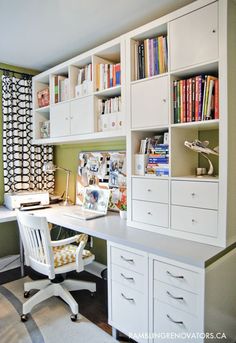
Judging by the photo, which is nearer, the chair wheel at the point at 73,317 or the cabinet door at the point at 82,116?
the chair wheel at the point at 73,317

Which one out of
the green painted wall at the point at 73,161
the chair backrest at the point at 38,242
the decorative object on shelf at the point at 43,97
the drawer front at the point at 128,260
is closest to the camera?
the drawer front at the point at 128,260

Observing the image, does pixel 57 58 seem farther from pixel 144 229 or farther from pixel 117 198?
pixel 144 229

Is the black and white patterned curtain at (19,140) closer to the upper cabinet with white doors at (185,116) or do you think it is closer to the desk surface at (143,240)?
the desk surface at (143,240)

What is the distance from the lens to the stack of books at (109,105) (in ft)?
7.38

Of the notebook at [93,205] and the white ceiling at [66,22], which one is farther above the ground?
the white ceiling at [66,22]

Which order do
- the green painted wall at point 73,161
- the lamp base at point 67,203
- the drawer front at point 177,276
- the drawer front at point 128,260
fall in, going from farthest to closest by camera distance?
the lamp base at point 67,203
the green painted wall at point 73,161
the drawer front at point 128,260
the drawer front at point 177,276

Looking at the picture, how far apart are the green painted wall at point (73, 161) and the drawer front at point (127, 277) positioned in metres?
1.00

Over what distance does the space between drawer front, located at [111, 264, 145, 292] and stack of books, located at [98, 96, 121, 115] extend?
124cm

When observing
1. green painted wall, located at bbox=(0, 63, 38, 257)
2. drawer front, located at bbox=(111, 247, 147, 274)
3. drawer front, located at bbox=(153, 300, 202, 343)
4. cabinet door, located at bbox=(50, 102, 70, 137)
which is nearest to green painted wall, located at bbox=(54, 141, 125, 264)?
cabinet door, located at bbox=(50, 102, 70, 137)

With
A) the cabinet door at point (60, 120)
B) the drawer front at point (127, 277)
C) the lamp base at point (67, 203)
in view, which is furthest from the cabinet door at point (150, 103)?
the lamp base at point (67, 203)

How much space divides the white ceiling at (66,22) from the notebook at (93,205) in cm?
141

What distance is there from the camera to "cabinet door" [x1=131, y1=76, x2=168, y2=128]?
72.5 inches

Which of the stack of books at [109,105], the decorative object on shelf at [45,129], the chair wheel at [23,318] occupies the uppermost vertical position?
the stack of books at [109,105]

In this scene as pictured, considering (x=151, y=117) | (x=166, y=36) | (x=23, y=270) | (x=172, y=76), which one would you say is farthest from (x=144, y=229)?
(x=23, y=270)
